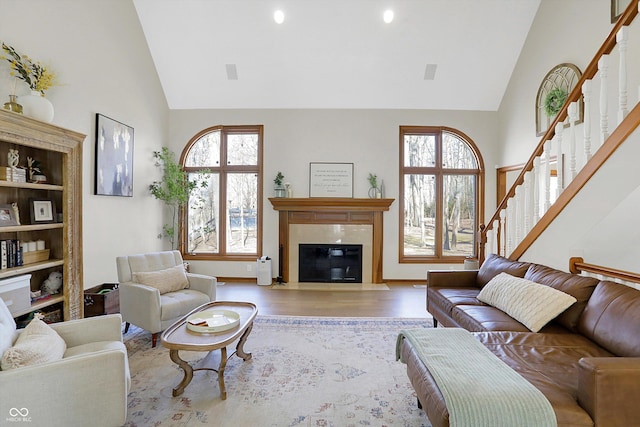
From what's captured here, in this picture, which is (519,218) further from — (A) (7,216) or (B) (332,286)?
(A) (7,216)

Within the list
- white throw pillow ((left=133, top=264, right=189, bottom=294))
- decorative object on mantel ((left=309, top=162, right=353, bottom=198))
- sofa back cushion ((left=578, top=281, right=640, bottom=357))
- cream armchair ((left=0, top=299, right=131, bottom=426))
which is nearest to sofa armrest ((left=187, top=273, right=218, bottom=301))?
white throw pillow ((left=133, top=264, right=189, bottom=294))

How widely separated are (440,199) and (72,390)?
5.69m

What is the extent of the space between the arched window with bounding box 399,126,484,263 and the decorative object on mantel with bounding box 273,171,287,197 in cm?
228

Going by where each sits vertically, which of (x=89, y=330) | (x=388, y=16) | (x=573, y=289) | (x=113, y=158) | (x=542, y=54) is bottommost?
(x=89, y=330)

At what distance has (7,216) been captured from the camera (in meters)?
2.63

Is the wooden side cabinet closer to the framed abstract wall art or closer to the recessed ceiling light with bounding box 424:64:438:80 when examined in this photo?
the framed abstract wall art

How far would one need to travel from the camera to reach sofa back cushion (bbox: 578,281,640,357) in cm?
173

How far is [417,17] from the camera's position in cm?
460

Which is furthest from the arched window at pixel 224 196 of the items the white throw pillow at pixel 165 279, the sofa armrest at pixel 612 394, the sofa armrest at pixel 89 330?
the sofa armrest at pixel 612 394

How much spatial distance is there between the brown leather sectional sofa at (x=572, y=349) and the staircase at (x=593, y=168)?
0.39 m

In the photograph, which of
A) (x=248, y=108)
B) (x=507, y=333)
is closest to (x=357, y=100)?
(x=248, y=108)

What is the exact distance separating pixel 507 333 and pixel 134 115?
17.7 ft

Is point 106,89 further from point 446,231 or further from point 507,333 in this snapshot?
point 446,231

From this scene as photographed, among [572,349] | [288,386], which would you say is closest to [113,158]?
[288,386]
